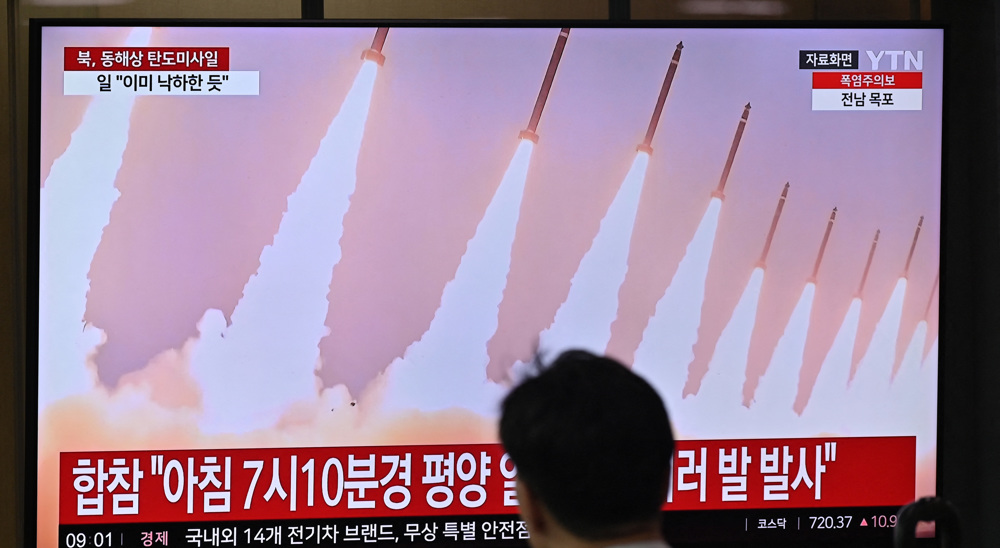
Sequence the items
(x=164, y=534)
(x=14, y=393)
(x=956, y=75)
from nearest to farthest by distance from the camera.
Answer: (x=164, y=534)
(x=14, y=393)
(x=956, y=75)

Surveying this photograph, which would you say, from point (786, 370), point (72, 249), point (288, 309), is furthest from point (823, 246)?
point (72, 249)

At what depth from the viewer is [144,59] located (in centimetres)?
253

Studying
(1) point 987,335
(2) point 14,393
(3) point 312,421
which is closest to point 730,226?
(1) point 987,335

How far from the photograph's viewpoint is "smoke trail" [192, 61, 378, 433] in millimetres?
2525

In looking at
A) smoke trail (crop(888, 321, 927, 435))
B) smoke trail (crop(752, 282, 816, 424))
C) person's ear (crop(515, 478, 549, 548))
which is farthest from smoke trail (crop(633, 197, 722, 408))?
person's ear (crop(515, 478, 549, 548))

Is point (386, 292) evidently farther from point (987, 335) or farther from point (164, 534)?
point (987, 335)

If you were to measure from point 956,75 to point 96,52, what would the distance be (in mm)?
2455

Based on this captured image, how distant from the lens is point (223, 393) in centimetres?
253

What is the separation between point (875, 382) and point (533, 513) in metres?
1.89

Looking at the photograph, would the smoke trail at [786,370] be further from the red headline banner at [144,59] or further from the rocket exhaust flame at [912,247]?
the red headline banner at [144,59]

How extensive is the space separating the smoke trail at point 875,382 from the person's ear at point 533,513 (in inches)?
72.3

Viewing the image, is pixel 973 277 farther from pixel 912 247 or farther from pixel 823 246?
pixel 823 246

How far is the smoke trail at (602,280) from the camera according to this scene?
2.59 metres

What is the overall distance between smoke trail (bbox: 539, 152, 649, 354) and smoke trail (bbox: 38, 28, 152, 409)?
1201 millimetres
